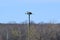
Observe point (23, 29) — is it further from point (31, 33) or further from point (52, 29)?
point (31, 33)

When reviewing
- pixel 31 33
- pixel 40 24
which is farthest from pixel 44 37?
pixel 40 24

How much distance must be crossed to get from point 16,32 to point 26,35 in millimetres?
1060

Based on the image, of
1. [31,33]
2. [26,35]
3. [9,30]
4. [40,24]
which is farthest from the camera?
[40,24]

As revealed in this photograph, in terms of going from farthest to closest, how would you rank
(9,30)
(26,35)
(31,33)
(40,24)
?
1. (40,24)
2. (9,30)
3. (26,35)
4. (31,33)

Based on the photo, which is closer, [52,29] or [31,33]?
[31,33]

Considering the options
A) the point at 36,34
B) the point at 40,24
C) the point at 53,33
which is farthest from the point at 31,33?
the point at 40,24

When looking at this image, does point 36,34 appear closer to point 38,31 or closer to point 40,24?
point 38,31

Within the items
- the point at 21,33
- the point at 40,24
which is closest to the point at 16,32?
the point at 21,33

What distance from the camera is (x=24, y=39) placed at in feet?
106

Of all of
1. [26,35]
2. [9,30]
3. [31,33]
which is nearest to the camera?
[31,33]

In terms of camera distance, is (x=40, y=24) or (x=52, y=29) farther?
(x=40, y=24)

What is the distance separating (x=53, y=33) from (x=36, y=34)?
220cm

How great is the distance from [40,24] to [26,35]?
883 centimetres

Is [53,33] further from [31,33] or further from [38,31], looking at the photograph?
[31,33]
